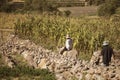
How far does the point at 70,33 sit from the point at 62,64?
4.21m

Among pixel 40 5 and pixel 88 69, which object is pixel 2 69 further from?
pixel 40 5

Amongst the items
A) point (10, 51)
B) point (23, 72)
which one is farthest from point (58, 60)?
point (10, 51)

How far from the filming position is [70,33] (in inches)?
749

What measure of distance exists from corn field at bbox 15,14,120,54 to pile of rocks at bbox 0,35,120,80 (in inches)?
42.1

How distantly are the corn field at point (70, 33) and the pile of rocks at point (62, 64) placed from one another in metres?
1.07

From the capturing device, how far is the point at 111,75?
1288 centimetres

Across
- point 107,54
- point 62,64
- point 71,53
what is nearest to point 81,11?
point 71,53

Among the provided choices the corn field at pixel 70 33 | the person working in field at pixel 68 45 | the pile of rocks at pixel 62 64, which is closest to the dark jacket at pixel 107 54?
the pile of rocks at pixel 62 64

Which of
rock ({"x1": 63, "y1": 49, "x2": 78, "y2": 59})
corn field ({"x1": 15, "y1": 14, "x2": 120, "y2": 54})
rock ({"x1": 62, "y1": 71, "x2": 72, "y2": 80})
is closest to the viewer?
rock ({"x1": 62, "y1": 71, "x2": 72, "y2": 80})

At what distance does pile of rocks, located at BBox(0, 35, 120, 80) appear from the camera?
13188 millimetres

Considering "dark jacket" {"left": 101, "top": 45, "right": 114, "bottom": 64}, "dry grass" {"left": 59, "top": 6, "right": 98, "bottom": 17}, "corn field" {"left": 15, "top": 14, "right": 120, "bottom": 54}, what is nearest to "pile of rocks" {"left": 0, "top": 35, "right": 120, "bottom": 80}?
"dark jacket" {"left": 101, "top": 45, "right": 114, "bottom": 64}

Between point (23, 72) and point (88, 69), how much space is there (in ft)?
8.55

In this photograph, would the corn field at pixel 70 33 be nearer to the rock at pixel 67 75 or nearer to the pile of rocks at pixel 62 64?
the pile of rocks at pixel 62 64

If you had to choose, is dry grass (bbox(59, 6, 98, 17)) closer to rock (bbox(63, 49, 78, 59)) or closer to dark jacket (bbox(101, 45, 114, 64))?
rock (bbox(63, 49, 78, 59))
